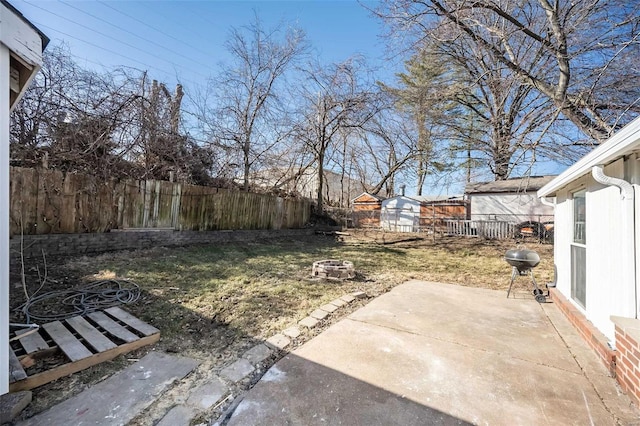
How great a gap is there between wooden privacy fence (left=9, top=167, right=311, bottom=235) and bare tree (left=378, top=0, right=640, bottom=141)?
21.3 feet

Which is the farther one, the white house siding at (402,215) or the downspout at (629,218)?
the white house siding at (402,215)

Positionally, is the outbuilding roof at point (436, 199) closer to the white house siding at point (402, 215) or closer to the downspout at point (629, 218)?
the white house siding at point (402, 215)

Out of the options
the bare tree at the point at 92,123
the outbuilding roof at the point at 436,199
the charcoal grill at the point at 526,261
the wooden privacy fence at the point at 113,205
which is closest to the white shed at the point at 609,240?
the charcoal grill at the point at 526,261

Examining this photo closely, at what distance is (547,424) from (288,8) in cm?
1280

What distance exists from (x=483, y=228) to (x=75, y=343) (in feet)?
41.3

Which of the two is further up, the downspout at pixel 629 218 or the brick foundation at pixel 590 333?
the downspout at pixel 629 218

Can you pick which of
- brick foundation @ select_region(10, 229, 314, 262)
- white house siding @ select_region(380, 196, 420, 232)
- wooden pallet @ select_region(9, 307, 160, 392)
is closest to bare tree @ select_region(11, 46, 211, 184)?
brick foundation @ select_region(10, 229, 314, 262)

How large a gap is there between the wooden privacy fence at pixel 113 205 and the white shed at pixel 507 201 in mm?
11544

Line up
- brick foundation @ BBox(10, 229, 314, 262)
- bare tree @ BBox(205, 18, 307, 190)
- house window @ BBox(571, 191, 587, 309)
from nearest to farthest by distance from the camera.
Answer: house window @ BBox(571, 191, 587, 309), brick foundation @ BBox(10, 229, 314, 262), bare tree @ BBox(205, 18, 307, 190)

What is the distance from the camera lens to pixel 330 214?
1465 cm

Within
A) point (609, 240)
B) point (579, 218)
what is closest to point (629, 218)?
point (609, 240)

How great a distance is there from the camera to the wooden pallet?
1958 mm

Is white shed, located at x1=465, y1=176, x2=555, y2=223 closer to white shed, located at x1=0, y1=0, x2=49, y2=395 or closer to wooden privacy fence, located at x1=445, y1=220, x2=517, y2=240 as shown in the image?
wooden privacy fence, located at x1=445, y1=220, x2=517, y2=240

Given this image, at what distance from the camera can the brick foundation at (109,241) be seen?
16.0ft
